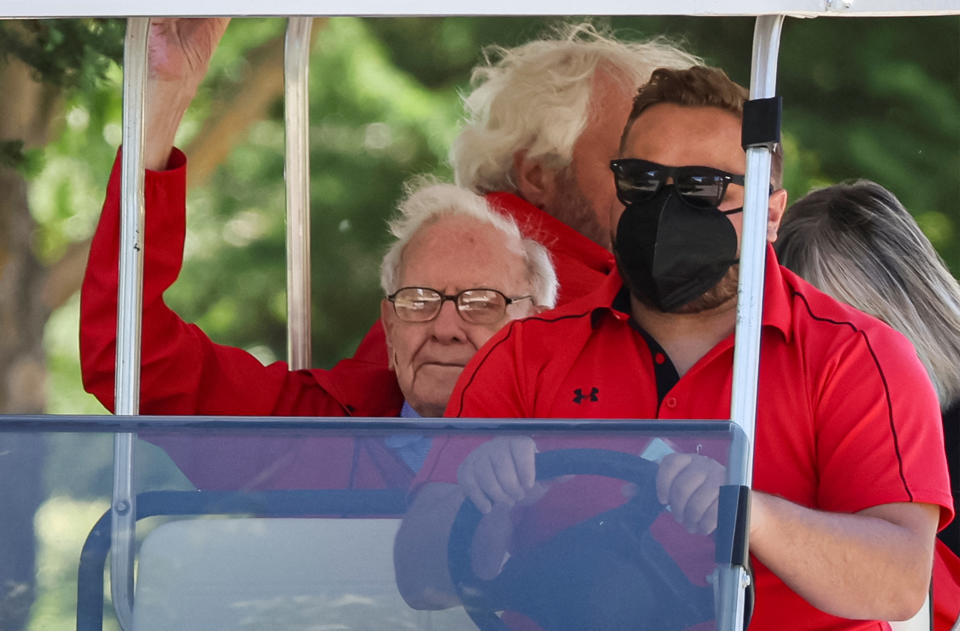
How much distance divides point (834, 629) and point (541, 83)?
5.27 feet

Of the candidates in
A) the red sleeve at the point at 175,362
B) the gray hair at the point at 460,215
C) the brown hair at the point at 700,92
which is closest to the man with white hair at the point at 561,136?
the gray hair at the point at 460,215

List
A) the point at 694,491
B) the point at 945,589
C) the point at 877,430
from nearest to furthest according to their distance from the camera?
the point at 694,491, the point at 877,430, the point at 945,589

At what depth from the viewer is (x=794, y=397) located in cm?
179

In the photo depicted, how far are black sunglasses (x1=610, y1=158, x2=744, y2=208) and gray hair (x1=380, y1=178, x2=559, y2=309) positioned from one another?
0.62m

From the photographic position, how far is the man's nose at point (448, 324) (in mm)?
2543

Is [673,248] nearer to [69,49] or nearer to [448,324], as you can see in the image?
[448,324]

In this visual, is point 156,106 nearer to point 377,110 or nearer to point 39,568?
point 39,568

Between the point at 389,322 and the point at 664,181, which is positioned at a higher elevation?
the point at 664,181

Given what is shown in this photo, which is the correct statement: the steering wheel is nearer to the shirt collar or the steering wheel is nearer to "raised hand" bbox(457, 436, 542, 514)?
"raised hand" bbox(457, 436, 542, 514)

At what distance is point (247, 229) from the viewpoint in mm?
5680

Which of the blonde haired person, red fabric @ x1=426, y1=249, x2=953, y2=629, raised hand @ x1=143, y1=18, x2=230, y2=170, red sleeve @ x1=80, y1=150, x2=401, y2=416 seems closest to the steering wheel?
red fabric @ x1=426, y1=249, x2=953, y2=629

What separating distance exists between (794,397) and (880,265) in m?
1.10

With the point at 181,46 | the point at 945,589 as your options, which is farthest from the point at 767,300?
the point at 181,46
